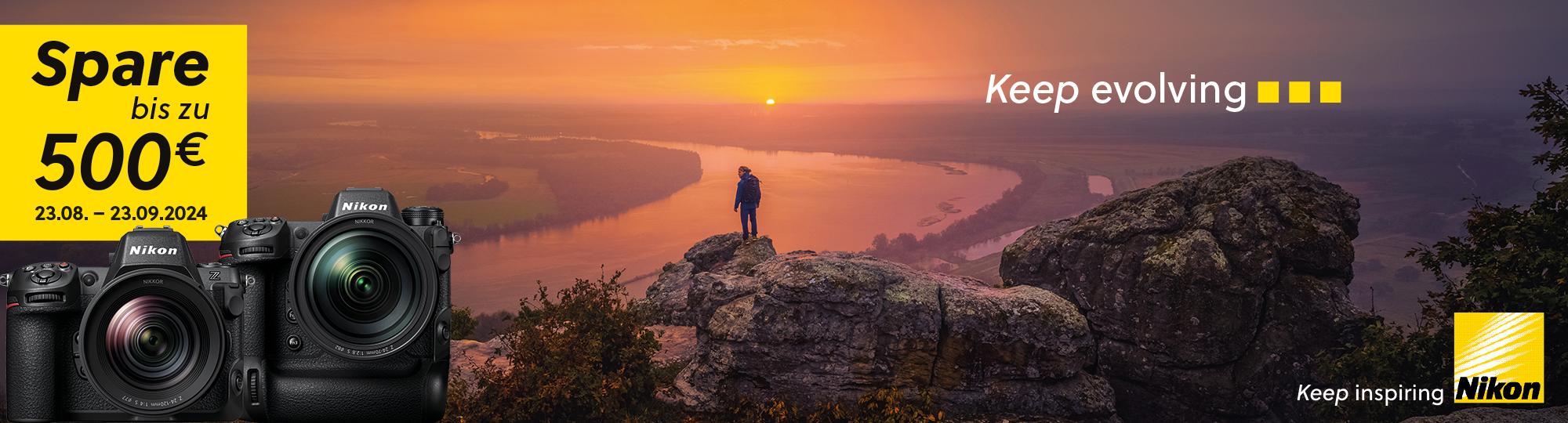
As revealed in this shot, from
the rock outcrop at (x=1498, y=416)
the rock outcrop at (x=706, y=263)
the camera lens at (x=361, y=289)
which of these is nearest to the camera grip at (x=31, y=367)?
the camera lens at (x=361, y=289)

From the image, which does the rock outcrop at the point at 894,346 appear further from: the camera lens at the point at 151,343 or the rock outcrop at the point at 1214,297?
the camera lens at the point at 151,343

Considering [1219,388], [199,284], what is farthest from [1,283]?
[1219,388]

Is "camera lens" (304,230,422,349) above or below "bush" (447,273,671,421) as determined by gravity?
above

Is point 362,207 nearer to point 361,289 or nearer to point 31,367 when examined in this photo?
point 361,289

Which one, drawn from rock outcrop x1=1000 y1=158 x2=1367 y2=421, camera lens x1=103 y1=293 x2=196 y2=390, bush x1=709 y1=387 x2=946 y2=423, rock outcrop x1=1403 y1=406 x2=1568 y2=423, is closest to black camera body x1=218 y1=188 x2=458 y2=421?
camera lens x1=103 y1=293 x2=196 y2=390

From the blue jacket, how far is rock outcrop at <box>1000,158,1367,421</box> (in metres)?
7.93

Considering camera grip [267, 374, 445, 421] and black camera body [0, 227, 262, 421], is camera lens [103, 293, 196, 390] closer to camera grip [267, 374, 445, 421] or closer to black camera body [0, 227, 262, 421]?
black camera body [0, 227, 262, 421]

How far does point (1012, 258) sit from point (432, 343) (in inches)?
686

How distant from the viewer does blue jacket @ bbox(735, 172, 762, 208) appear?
87.1 ft

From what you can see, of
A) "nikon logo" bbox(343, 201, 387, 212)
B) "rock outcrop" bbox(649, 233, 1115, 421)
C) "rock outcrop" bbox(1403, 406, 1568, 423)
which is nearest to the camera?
"nikon logo" bbox(343, 201, 387, 212)

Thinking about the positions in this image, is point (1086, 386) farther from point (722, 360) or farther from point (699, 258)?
point (699, 258)

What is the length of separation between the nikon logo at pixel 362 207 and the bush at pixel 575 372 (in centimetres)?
953

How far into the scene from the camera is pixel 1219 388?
73.9 feet

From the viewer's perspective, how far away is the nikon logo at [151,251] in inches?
363
